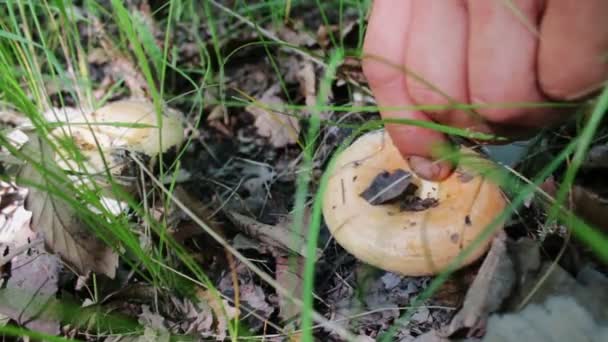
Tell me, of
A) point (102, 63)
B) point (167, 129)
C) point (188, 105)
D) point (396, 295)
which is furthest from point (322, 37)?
point (396, 295)

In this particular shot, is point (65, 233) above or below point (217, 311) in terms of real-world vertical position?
above

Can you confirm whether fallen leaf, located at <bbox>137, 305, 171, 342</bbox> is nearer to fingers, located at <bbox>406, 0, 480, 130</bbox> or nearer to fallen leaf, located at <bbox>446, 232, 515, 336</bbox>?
fallen leaf, located at <bbox>446, 232, 515, 336</bbox>

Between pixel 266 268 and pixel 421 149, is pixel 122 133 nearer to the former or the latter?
pixel 266 268

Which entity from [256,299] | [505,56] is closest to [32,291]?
[256,299]

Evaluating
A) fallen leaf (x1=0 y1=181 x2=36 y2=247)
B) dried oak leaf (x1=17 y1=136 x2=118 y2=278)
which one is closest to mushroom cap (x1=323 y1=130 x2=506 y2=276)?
dried oak leaf (x1=17 y1=136 x2=118 y2=278)

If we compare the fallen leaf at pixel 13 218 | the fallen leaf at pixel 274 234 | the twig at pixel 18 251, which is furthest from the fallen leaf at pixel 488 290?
the fallen leaf at pixel 13 218

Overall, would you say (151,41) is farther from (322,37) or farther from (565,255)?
(565,255)
